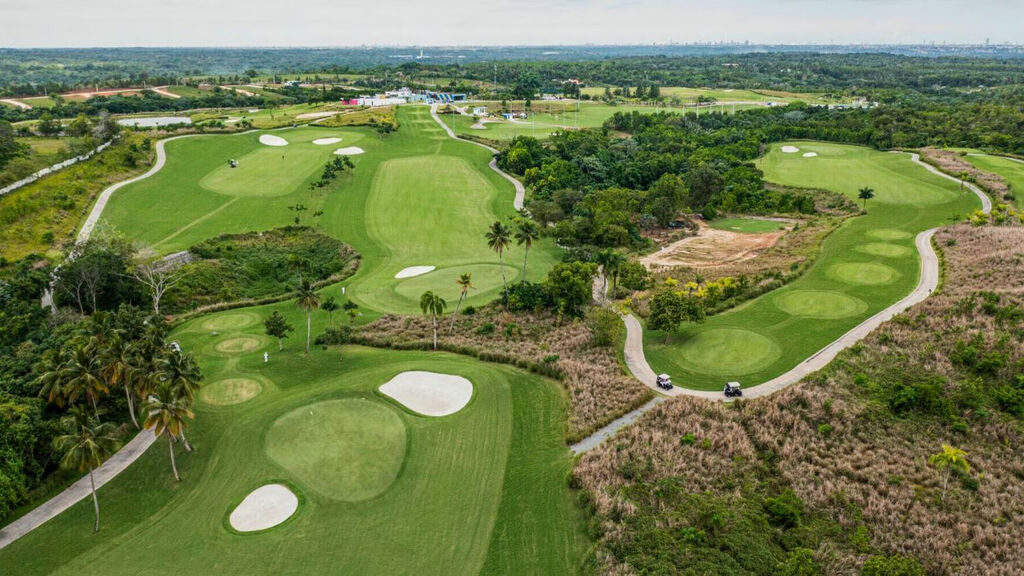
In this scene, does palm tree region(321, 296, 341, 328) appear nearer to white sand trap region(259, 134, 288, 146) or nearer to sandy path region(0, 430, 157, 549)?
sandy path region(0, 430, 157, 549)

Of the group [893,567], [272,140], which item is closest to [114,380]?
[893,567]

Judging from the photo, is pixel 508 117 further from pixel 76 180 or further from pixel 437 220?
pixel 76 180

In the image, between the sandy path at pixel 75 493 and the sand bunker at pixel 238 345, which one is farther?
the sand bunker at pixel 238 345

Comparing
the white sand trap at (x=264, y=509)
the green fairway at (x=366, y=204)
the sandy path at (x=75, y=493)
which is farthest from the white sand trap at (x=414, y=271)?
the white sand trap at (x=264, y=509)

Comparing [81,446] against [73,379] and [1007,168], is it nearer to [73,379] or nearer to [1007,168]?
[73,379]

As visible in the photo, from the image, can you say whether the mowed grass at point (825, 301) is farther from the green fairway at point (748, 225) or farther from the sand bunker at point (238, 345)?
the sand bunker at point (238, 345)

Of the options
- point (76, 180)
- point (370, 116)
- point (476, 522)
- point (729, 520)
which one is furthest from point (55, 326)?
point (370, 116)
